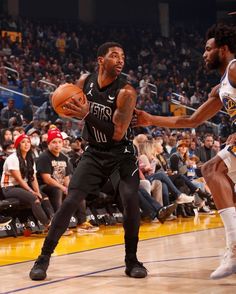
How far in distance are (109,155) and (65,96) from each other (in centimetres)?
65

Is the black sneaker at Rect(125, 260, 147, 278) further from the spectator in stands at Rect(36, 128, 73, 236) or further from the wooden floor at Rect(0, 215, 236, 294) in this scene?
the spectator in stands at Rect(36, 128, 73, 236)

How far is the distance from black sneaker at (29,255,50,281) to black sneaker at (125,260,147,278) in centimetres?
67

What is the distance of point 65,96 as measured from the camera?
17.9ft

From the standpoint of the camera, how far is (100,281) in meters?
5.36

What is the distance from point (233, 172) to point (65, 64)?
1751 centimetres

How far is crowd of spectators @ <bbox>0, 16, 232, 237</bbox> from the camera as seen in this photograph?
12.4 metres

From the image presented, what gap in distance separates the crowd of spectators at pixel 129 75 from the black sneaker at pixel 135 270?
185 inches

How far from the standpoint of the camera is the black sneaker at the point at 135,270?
5449 mm

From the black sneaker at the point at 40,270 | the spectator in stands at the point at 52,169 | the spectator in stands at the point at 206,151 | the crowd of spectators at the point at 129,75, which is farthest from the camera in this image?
the spectator in stands at the point at 206,151

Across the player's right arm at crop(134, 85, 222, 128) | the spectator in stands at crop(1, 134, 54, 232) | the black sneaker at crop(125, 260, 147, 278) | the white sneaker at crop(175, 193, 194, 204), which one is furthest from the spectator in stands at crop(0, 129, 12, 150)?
the black sneaker at crop(125, 260, 147, 278)

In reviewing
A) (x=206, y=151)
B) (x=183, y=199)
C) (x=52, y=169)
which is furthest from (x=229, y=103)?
(x=206, y=151)

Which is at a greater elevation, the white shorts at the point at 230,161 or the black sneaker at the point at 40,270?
the white shorts at the point at 230,161

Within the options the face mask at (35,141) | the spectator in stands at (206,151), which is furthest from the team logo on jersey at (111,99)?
the spectator in stands at (206,151)

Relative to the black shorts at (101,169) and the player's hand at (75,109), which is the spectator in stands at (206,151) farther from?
the player's hand at (75,109)
